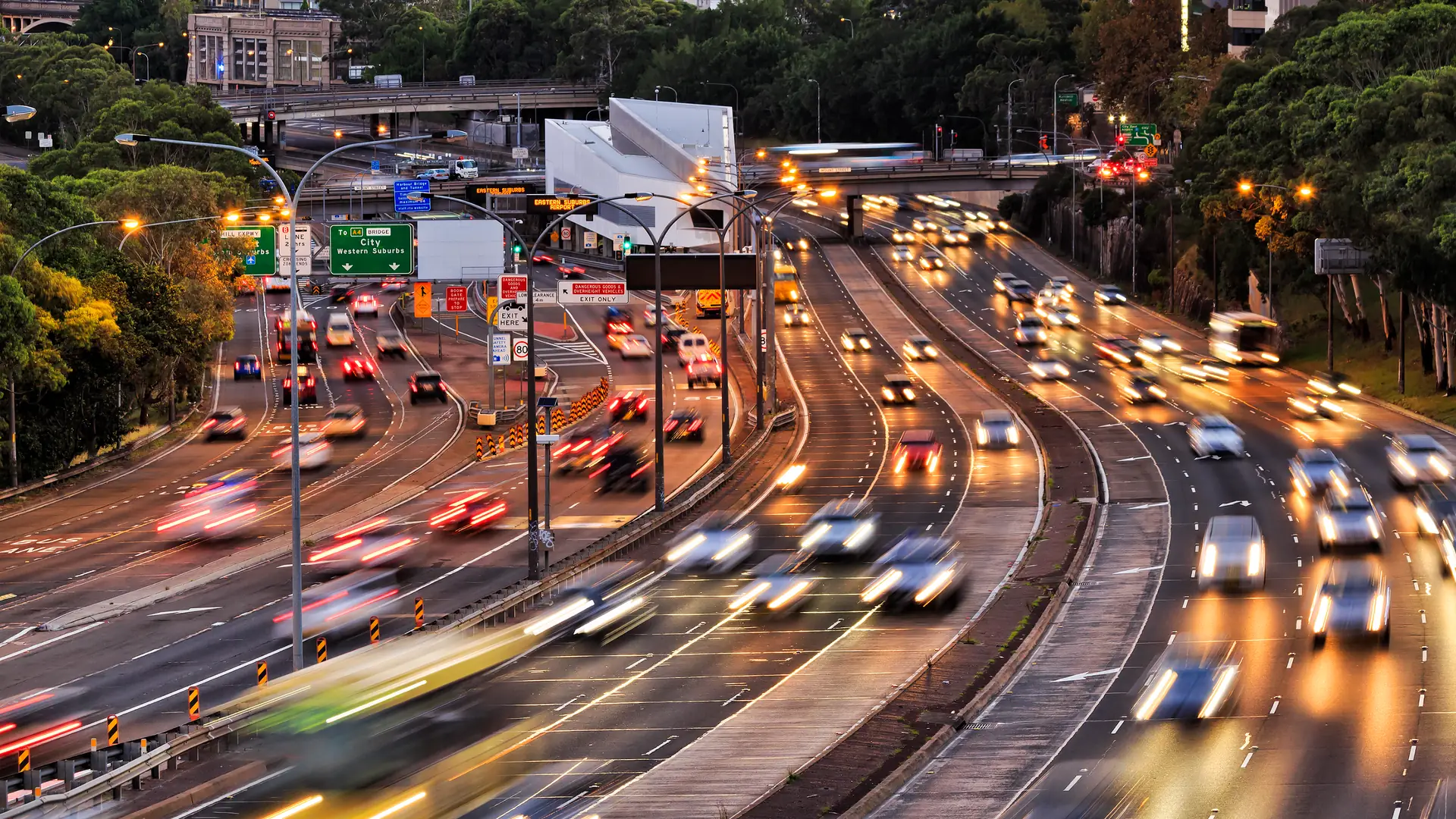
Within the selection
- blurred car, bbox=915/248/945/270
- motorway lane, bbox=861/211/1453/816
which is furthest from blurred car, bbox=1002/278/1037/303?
motorway lane, bbox=861/211/1453/816

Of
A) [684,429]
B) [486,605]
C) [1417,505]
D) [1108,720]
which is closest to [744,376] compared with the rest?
[684,429]

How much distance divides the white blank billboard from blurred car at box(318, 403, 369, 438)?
15578mm

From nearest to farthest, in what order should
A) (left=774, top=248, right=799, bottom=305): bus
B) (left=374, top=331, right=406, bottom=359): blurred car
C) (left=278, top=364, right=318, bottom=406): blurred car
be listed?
(left=278, top=364, right=318, bottom=406): blurred car, (left=374, top=331, right=406, bottom=359): blurred car, (left=774, top=248, right=799, bottom=305): bus

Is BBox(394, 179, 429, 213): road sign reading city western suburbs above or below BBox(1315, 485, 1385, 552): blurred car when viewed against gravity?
above

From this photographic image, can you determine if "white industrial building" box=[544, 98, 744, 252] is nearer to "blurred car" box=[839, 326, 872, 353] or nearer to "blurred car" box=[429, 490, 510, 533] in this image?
"blurred car" box=[839, 326, 872, 353]

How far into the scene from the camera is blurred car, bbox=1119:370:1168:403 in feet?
319

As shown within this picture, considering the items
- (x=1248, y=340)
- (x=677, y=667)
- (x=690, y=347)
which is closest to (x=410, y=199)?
(x=690, y=347)

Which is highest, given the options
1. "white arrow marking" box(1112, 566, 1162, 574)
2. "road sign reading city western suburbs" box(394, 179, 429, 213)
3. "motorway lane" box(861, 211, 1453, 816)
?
"road sign reading city western suburbs" box(394, 179, 429, 213)

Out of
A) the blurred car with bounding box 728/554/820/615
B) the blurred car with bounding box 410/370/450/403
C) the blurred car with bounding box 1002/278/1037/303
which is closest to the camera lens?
the blurred car with bounding box 728/554/820/615

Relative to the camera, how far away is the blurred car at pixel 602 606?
50.6m

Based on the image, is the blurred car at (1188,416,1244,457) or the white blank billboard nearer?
the blurred car at (1188,416,1244,457)

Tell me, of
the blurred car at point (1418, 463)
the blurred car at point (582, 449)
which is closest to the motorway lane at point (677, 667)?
the blurred car at point (582, 449)

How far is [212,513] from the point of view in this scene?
2790 inches

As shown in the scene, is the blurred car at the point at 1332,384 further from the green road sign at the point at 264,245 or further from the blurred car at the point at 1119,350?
the green road sign at the point at 264,245
